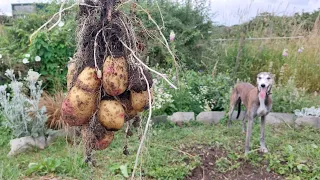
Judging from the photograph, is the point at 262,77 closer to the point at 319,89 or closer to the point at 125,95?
the point at 125,95

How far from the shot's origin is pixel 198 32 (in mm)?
7379

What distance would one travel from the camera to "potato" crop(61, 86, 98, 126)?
1066 millimetres

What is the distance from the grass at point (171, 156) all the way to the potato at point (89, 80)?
1.62 m

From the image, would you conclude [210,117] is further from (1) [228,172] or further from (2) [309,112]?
(1) [228,172]

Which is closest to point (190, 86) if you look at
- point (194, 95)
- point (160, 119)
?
point (194, 95)

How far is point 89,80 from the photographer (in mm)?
1065

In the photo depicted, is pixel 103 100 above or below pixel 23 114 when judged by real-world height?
above

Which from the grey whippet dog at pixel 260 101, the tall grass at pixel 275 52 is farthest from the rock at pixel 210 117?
the tall grass at pixel 275 52

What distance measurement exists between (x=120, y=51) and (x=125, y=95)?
15 cm

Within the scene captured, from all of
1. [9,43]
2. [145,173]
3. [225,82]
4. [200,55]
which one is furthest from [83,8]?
[200,55]

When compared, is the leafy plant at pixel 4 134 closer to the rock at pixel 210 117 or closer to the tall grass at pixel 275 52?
the rock at pixel 210 117

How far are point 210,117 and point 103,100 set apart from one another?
167 inches

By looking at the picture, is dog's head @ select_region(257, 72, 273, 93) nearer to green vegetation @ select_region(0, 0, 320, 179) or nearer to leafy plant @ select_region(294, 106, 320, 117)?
green vegetation @ select_region(0, 0, 320, 179)

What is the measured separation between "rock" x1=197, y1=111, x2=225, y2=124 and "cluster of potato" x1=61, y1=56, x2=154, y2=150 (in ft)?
13.6
